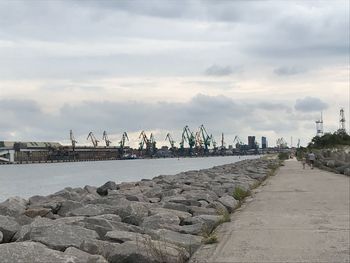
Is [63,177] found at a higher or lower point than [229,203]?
lower

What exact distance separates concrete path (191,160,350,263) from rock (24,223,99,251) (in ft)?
4.56

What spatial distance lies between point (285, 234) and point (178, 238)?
181cm

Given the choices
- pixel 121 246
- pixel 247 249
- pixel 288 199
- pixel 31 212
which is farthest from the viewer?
pixel 288 199

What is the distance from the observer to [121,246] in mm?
6820

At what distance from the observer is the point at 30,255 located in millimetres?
5598

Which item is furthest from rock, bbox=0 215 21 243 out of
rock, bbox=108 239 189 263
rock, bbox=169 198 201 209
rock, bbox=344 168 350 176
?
rock, bbox=344 168 350 176

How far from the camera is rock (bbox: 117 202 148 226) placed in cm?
940

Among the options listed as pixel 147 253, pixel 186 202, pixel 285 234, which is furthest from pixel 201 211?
pixel 147 253

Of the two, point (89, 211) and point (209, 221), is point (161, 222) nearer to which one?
point (209, 221)

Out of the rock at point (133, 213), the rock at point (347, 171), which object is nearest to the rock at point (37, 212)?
the rock at point (133, 213)

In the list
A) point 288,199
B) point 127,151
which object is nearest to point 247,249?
point 288,199

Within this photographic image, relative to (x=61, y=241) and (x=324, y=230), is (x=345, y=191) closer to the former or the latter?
(x=324, y=230)

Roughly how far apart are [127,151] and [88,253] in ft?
551

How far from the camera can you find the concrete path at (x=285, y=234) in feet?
23.8
